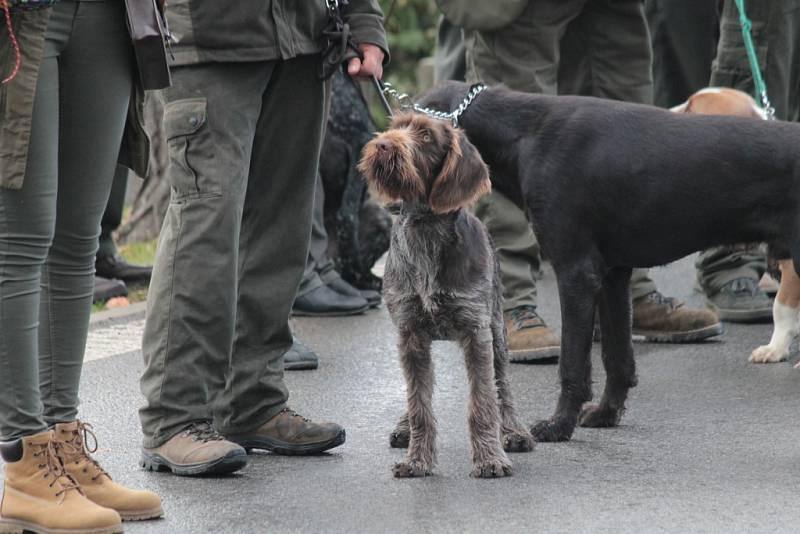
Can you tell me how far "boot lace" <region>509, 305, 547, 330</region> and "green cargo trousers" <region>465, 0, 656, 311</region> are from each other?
38mm

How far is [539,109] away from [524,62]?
1191mm

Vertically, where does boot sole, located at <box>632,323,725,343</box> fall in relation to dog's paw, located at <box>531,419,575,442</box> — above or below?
below

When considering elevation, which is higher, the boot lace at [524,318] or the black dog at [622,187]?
the black dog at [622,187]

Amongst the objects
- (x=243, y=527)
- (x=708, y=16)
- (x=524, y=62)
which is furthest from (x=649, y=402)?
(x=708, y=16)

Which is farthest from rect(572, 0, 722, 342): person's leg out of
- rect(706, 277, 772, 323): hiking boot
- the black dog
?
the black dog

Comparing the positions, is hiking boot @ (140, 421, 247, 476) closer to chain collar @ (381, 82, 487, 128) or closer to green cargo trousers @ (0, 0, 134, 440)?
green cargo trousers @ (0, 0, 134, 440)

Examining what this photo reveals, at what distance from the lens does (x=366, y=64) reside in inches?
170

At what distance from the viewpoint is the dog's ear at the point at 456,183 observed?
414cm

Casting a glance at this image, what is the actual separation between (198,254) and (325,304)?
3041 mm

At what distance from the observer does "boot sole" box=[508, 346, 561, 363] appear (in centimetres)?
588

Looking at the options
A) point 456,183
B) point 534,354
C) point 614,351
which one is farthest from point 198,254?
point 534,354

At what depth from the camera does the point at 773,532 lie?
357cm

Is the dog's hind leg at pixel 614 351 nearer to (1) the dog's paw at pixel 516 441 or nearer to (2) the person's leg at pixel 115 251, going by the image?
(1) the dog's paw at pixel 516 441

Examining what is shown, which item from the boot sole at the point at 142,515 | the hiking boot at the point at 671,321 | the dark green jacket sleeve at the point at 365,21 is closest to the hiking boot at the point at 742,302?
the hiking boot at the point at 671,321
